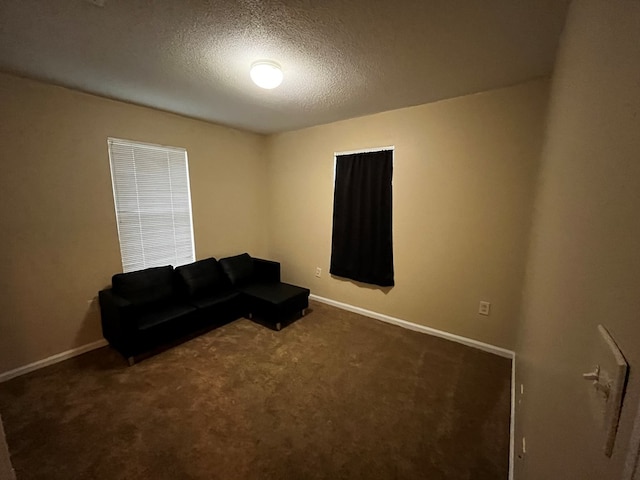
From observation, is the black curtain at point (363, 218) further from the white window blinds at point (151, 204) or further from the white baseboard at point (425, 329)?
the white window blinds at point (151, 204)

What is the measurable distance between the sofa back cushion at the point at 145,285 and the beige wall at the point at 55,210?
0.23 m

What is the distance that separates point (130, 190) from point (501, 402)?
3.97 metres

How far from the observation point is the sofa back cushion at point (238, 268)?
3490 millimetres

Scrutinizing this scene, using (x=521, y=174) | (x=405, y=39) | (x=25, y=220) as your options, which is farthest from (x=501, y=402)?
(x=25, y=220)

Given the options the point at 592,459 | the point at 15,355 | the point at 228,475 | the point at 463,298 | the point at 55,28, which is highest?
the point at 55,28

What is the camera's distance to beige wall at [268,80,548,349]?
2.35 meters

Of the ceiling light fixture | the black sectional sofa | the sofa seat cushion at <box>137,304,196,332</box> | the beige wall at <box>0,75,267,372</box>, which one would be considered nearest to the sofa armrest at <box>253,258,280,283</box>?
the black sectional sofa

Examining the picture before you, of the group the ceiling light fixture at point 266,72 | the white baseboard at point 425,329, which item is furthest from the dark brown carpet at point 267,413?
the ceiling light fixture at point 266,72

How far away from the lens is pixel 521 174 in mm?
2324

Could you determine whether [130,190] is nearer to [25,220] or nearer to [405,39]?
[25,220]

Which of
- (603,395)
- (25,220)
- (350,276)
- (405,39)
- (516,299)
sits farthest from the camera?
(350,276)

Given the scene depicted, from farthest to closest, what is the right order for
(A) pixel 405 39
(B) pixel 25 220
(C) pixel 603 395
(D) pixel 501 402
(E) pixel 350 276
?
(E) pixel 350 276, (B) pixel 25 220, (D) pixel 501 402, (A) pixel 405 39, (C) pixel 603 395

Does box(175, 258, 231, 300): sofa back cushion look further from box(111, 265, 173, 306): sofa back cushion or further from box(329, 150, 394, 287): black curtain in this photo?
box(329, 150, 394, 287): black curtain

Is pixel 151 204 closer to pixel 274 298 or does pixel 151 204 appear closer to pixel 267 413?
pixel 274 298
